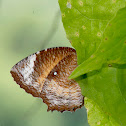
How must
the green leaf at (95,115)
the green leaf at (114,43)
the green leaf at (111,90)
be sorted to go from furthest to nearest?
1. the green leaf at (95,115)
2. the green leaf at (111,90)
3. the green leaf at (114,43)

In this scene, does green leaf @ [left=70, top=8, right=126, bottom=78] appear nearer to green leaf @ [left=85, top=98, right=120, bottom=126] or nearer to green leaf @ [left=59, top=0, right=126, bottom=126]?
green leaf @ [left=59, top=0, right=126, bottom=126]

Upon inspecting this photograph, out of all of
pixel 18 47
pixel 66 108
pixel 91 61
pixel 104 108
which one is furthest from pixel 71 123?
pixel 91 61

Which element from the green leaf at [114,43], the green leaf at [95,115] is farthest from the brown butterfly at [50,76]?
the green leaf at [114,43]

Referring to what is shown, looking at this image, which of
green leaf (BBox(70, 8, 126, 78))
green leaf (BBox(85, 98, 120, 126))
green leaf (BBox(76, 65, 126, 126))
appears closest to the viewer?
green leaf (BBox(70, 8, 126, 78))

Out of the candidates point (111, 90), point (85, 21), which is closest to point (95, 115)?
point (111, 90)

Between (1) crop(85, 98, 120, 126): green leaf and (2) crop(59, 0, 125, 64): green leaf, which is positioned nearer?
(2) crop(59, 0, 125, 64): green leaf

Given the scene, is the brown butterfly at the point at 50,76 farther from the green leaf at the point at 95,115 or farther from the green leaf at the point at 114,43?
the green leaf at the point at 114,43

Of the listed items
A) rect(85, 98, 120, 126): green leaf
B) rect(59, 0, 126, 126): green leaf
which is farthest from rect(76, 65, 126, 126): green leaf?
rect(85, 98, 120, 126): green leaf

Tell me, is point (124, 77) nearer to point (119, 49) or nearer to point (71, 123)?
point (119, 49)
